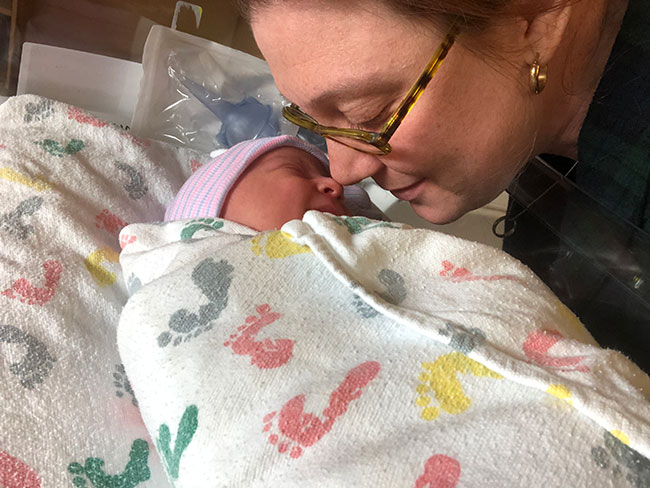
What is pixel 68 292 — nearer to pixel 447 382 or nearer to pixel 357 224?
pixel 357 224

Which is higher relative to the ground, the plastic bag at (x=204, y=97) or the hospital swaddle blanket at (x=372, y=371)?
the hospital swaddle blanket at (x=372, y=371)

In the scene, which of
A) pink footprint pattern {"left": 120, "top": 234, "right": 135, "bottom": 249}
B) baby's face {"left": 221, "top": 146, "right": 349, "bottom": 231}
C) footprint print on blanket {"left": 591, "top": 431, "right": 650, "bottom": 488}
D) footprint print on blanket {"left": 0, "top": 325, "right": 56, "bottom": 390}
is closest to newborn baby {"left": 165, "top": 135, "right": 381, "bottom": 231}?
baby's face {"left": 221, "top": 146, "right": 349, "bottom": 231}

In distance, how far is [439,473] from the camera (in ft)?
1.70

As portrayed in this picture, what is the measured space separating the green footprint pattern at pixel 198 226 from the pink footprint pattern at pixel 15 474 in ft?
1.20

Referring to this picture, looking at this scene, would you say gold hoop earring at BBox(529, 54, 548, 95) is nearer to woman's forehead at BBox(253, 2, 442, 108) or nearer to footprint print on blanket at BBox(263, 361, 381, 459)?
woman's forehead at BBox(253, 2, 442, 108)

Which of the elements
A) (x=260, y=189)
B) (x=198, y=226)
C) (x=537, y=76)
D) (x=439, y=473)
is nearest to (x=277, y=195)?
(x=260, y=189)

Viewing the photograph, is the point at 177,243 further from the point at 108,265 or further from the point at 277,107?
the point at 277,107

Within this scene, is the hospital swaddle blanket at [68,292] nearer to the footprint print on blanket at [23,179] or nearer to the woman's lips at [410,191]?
the footprint print on blanket at [23,179]

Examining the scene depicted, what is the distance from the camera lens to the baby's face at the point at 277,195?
1.01 meters

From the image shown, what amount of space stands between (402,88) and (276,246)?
25 cm

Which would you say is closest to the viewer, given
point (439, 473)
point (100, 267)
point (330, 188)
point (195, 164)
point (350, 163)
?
point (439, 473)

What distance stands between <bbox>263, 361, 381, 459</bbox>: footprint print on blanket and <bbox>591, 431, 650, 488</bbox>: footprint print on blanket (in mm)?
209

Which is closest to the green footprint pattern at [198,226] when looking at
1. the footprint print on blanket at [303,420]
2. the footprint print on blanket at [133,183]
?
the footprint print on blanket at [133,183]

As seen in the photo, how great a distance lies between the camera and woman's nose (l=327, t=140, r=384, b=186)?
0.81 metres
